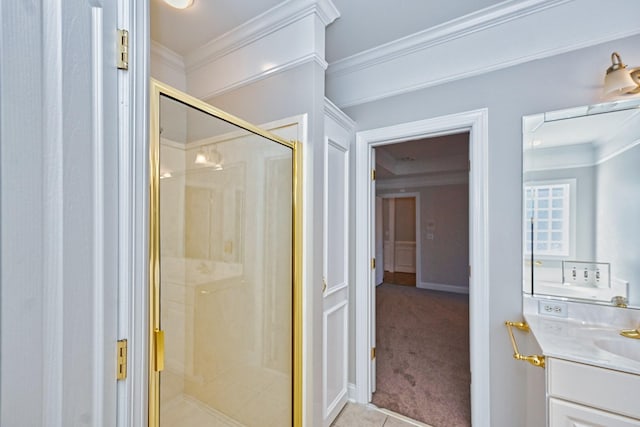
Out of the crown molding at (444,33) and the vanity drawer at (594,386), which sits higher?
the crown molding at (444,33)

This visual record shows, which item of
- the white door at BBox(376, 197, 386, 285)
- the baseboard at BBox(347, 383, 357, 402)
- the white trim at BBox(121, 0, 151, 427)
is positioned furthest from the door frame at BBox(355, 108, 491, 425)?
the white door at BBox(376, 197, 386, 285)

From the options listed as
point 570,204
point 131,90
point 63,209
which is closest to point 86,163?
point 63,209

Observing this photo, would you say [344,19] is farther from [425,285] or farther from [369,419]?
[425,285]

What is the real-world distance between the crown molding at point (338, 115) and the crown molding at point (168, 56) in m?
1.31

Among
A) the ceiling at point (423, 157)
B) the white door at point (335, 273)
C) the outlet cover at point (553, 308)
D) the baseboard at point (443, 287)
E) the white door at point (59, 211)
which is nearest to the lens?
the white door at point (59, 211)

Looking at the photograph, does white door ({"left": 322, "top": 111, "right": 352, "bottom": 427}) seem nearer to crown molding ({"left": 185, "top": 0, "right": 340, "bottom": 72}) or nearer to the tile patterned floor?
the tile patterned floor

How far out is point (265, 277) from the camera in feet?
4.73

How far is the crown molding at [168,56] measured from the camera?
6.62 ft

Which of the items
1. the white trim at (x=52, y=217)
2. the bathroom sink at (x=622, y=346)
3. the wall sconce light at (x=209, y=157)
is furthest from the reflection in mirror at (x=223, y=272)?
the bathroom sink at (x=622, y=346)

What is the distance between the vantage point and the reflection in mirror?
976 mm

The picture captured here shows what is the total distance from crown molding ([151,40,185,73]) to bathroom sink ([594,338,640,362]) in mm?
3196

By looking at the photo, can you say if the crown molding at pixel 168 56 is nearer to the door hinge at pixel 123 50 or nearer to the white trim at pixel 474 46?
the white trim at pixel 474 46

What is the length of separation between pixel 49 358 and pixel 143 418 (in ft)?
1.12

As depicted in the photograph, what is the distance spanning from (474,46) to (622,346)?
6.04ft
